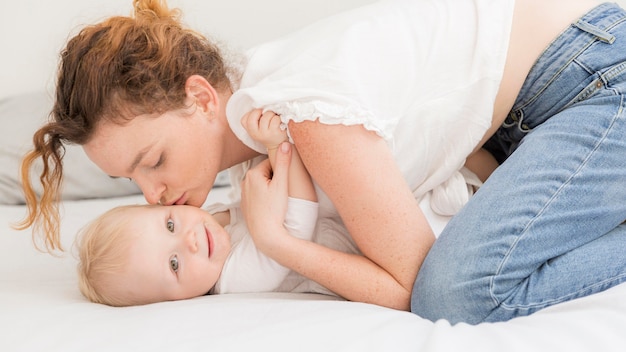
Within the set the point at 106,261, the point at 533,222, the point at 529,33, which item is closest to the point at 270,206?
the point at 106,261

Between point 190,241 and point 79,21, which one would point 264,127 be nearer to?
point 190,241

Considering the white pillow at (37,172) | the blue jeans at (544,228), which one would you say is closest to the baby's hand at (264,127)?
the blue jeans at (544,228)

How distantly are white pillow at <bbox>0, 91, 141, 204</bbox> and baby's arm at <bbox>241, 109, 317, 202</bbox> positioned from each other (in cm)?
104

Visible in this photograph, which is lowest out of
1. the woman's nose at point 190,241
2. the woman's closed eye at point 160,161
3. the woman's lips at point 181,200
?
the woman's nose at point 190,241

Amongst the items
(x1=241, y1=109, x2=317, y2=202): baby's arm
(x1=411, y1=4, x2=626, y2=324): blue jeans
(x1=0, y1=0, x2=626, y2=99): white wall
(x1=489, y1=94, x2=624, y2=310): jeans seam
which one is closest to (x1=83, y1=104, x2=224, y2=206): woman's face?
(x1=241, y1=109, x2=317, y2=202): baby's arm

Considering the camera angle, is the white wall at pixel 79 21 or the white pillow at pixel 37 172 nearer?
the white pillow at pixel 37 172

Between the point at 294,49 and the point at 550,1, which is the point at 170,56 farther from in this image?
the point at 550,1

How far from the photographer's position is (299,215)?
1.38 m

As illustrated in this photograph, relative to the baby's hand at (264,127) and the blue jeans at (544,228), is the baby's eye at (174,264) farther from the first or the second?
the blue jeans at (544,228)

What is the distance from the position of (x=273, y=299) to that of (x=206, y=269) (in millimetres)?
183

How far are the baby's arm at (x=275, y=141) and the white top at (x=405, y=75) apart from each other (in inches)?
1.1

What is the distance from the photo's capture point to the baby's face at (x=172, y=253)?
1.36 metres

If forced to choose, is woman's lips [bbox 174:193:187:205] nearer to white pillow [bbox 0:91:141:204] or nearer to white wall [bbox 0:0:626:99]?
white pillow [bbox 0:91:141:204]

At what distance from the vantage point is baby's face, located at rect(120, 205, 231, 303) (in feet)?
4.48
